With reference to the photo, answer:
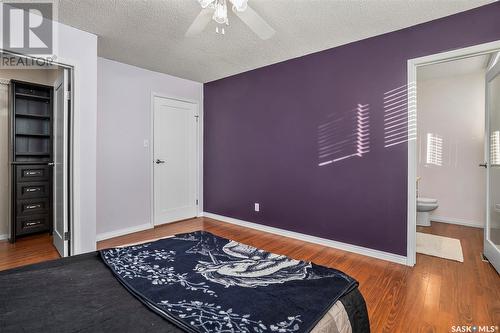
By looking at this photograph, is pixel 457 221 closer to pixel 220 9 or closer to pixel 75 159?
pixel 220 9

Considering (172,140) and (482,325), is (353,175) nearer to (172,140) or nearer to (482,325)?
(482,325)

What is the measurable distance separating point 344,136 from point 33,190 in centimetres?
405

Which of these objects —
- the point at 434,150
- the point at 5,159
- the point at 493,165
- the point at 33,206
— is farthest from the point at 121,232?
the point at 434,150

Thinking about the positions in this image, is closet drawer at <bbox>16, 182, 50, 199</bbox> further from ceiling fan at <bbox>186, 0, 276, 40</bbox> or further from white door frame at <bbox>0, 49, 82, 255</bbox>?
ceiling fan at <bbox>186, 0, 276, 40</bbox>

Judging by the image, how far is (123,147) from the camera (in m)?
3.78

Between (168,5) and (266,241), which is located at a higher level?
(168,5)

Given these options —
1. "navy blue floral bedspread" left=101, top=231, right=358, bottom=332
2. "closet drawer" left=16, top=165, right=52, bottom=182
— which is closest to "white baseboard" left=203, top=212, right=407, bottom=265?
"navy blue floral bedspread" left=101, top=231, right=358, bottom=332

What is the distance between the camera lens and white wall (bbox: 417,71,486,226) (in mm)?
4117

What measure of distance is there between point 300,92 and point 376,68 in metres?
0.96

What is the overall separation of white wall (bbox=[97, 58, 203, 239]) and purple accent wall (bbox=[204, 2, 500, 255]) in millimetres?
1232

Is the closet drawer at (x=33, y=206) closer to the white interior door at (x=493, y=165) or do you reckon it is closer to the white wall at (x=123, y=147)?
the white wall at (x=123, y=147)

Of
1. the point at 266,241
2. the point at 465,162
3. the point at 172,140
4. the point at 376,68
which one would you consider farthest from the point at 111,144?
the point at 465,162

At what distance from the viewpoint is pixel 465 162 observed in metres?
4.22

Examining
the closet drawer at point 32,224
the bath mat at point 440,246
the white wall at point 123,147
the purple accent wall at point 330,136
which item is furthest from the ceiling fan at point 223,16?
the closet drawer at point 32,224
